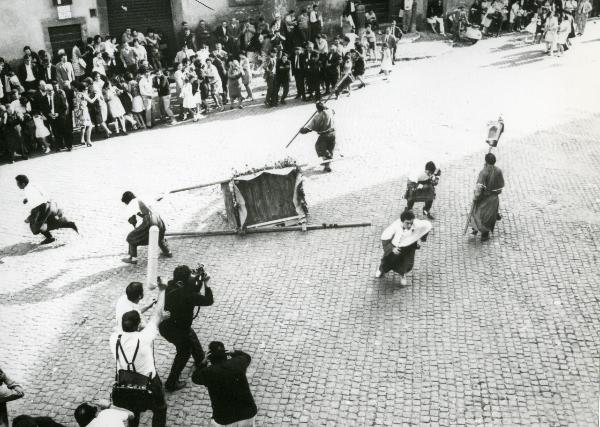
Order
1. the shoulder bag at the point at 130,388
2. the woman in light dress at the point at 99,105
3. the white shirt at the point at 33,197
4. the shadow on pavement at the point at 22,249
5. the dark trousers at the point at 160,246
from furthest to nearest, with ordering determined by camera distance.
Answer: the woman in light dress at the point at 99,105
the shadow on pavement at the point at 22,249
the white shirt at the point at 33,197
the dark trousers at the point at 160,246
the shoulder bag at the point at 130,388

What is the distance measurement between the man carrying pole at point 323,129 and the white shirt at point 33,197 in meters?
5.53

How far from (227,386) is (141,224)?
16.4ft

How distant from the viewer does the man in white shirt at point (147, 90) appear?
17578 mm

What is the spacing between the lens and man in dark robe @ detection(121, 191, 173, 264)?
32.8ft

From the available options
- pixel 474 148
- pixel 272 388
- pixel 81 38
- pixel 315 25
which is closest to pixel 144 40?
pixel 81 38

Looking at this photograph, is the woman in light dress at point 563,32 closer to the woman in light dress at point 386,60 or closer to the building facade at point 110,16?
the woman in light dress at point 386,60

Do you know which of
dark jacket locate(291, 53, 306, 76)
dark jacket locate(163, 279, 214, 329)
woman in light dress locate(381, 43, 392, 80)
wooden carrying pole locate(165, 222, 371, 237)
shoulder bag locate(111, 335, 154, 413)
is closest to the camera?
shoulder bag locate(111, 335, 154, 413)

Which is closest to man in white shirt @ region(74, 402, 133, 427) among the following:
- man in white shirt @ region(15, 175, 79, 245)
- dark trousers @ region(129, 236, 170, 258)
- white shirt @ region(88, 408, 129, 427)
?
white shirt @ region(88, 408, 129, 427)

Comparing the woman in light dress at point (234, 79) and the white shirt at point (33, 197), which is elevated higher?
the woman in light dress at point (234, 79)

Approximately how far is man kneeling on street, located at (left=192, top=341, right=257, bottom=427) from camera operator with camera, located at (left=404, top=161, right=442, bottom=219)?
5893 millimetres

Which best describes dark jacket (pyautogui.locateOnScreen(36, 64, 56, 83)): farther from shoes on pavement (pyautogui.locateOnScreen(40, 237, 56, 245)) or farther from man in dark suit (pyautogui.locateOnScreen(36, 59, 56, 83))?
shoes on pavement (pyautogui.locateOnScreen(40, 237, 56, 245))

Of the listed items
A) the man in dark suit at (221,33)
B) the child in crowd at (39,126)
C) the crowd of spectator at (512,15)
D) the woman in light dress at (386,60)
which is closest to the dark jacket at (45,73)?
the child in crowd at (39,126)

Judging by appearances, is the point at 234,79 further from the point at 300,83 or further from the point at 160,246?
the point at 160,246

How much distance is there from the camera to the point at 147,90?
58.1 feet
